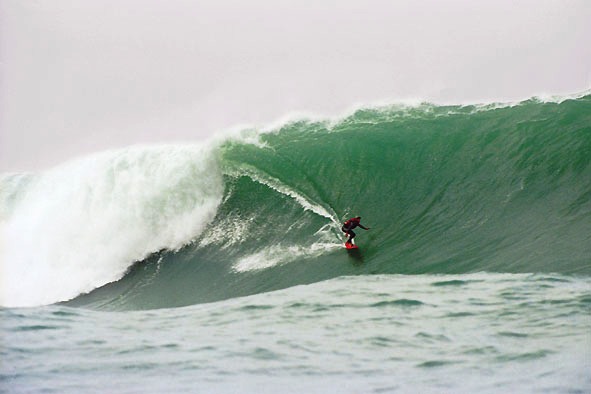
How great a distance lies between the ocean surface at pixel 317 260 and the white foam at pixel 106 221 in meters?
0.04

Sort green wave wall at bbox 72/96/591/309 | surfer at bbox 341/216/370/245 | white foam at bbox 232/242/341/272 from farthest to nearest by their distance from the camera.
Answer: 1. white foam at bbox 232/242/341/272
2. surfer at bbox 341/216/370/245
3. green wave wall at bbox 72/96/591/309

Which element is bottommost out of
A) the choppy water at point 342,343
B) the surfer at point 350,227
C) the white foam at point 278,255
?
the choppy water at point 342,343

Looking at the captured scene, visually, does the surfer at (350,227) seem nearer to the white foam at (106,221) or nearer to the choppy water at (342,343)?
the choppy water at (342,343)

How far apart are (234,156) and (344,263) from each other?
4.36 metres

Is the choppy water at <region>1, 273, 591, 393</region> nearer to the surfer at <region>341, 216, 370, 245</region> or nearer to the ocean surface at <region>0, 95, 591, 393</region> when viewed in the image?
the ocean surface at <region>0, 95, 591, 393</region>

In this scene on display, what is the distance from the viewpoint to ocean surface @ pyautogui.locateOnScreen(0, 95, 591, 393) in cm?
475

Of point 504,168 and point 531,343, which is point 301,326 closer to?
point 531,343

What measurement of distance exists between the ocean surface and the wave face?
4cm

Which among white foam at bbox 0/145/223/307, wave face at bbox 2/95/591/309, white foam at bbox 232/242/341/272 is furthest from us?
white foam at bbox 0/145/223/307

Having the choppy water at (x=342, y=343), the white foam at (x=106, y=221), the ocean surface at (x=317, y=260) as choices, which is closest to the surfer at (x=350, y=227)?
the ocean surface at (x=317, y=260)

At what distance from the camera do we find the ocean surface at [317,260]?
475cm

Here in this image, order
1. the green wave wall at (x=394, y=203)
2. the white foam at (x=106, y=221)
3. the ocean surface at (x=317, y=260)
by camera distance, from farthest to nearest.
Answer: the white foam at (x=106, y=221) < the green wave wall at (x=394, y=203) < the ocean surface at (x=317, y=260)

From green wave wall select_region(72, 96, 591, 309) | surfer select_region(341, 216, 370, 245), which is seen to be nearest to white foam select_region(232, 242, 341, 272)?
green wave wall select_region(72, 96, 591, 309)

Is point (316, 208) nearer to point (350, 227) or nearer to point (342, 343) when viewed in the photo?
point (350, 227)
